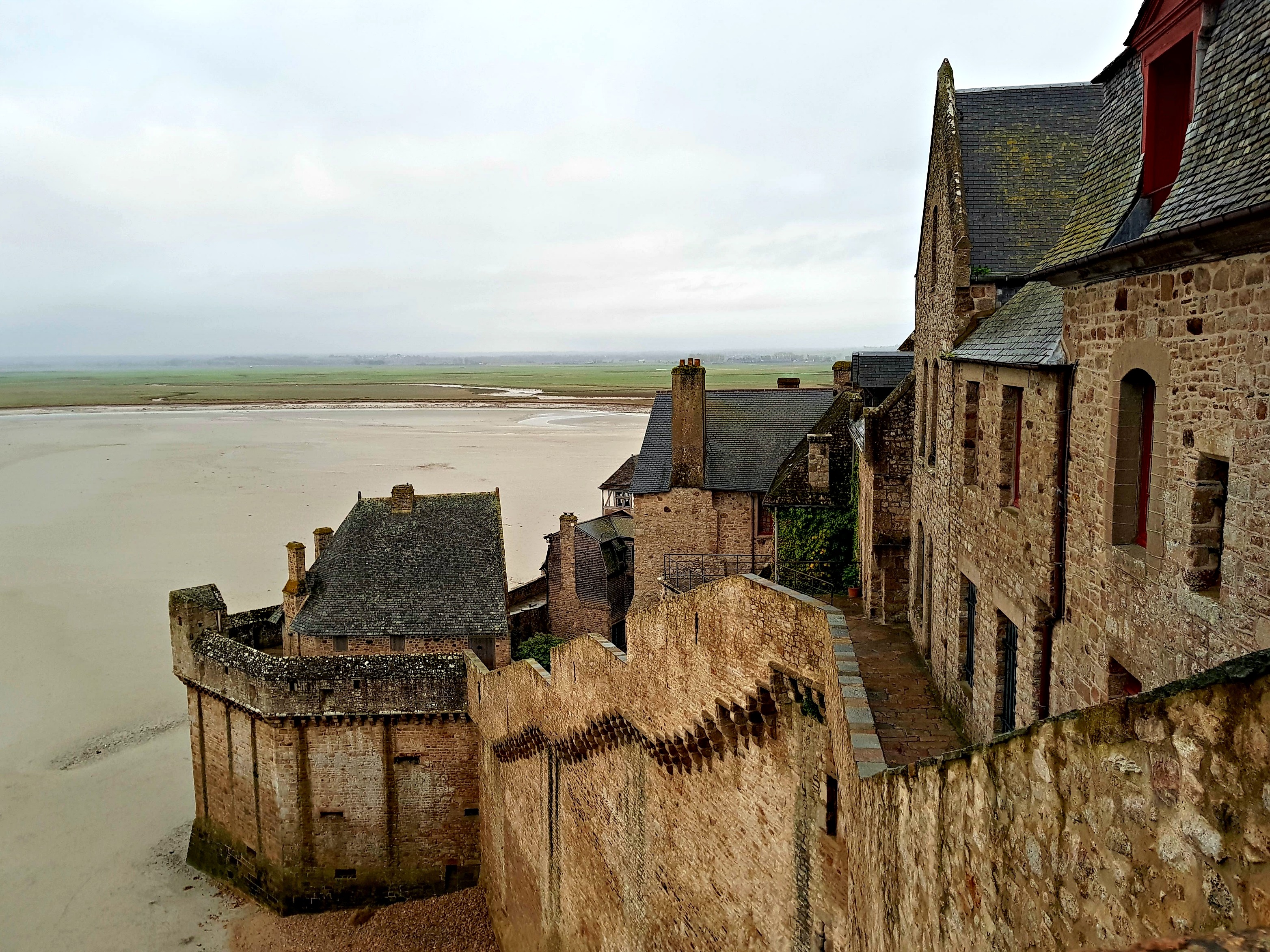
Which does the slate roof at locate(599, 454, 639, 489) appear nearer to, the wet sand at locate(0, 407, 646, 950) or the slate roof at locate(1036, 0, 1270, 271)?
the wet sand at locate(0, 407, 646, 950)

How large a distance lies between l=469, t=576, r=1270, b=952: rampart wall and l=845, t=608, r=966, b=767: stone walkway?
149 centimetres

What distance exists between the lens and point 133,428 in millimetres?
113125

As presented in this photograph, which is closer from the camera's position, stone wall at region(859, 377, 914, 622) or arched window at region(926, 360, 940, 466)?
arched window at region(926, 360, 940, 466)

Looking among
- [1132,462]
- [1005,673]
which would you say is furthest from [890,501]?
[1132,462]

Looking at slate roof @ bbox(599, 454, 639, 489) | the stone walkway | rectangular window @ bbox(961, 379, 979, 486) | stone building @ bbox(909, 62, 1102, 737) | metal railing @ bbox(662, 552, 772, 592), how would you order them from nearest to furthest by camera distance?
stone building @ bbox(909, 62, 1102, 737) → the stone walkway → rectangular window @ bbox(961, 379, 979, 486) → metal railing @ bbox(662, 552, 772, 592) → slate roof @ bbox(599, 454, 639, 489)

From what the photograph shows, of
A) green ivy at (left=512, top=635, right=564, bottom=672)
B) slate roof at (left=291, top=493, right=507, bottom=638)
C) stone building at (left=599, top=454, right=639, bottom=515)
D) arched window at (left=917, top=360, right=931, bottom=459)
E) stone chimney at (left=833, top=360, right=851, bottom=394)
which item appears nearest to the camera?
arched window at (left=917, top=360, right=931, bottom=459)

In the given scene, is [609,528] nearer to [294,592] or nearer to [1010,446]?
[294,592]

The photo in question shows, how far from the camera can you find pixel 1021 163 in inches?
524

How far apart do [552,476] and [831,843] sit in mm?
63767

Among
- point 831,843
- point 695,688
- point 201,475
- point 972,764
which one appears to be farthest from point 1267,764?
point 201,475

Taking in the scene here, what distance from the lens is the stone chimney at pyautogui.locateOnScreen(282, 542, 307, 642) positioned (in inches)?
930

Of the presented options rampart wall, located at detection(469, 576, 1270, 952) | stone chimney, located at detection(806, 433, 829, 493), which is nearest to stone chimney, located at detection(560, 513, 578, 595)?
rampart wall, located at detection(469, 576, 1270, 952)

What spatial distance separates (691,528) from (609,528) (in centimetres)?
505

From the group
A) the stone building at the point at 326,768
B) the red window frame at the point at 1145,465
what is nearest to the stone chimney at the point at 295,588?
the stone building at the point at 326,768
